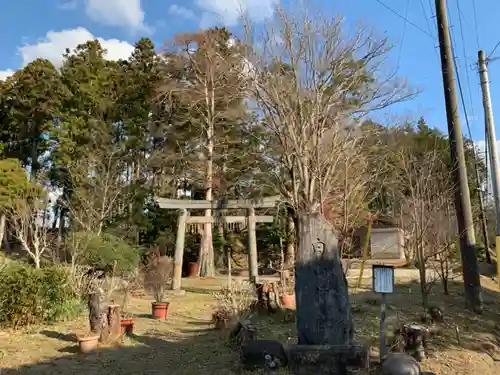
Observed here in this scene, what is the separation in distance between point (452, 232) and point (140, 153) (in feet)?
50.9

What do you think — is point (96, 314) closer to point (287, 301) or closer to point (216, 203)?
point (287, 301)

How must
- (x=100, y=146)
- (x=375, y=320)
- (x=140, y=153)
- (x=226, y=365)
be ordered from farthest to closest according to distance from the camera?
(x=140, y=153)
(x=100, y=146)
(x=375, y=320)
(x=226, y=365)

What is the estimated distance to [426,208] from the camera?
27.0ft

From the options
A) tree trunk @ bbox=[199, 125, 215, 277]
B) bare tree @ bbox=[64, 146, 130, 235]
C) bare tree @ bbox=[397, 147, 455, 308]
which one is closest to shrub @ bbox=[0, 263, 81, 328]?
bare tree @ bbox=[397, 147, 455, 308]

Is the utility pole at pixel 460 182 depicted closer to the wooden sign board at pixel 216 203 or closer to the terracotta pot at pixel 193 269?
the wooden sign board at pixel 216 203

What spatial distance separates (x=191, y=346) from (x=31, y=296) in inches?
122

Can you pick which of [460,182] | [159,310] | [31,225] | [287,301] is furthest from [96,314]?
[31,225]

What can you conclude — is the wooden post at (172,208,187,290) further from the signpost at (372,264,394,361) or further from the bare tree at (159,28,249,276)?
the signpost at (372,264,394,361)

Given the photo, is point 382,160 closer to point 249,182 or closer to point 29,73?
point 249,182

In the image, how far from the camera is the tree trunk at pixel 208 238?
18188 mm

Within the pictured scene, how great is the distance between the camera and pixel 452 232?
10969mm

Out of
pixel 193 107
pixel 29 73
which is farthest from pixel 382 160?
pixel 29 73

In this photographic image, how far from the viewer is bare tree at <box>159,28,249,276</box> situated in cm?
1830

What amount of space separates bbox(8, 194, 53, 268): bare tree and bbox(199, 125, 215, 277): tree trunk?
19.6 ft
